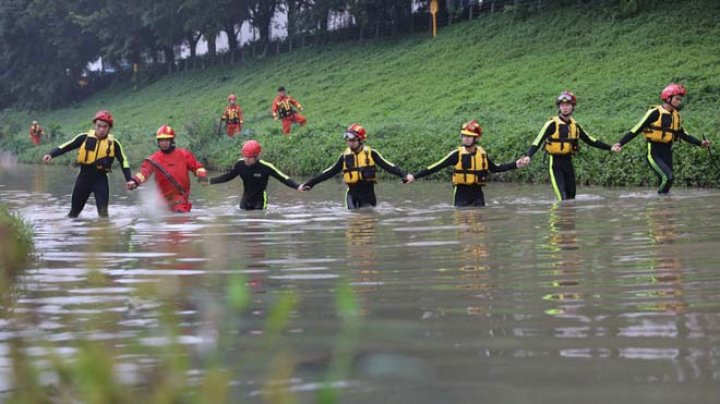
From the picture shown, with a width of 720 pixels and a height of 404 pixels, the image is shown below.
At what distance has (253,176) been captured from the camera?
16.1 metres

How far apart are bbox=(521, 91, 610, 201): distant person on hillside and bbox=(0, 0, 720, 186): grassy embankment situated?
11.6 feet

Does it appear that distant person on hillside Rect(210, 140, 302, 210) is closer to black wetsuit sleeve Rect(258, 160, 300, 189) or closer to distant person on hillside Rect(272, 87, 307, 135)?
black wetsuit sleeve Rect(258, 160, 300, 189)

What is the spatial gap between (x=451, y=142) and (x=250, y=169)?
1104 cm

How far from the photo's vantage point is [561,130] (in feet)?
52.5

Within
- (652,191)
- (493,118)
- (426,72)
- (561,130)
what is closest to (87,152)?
(561,130)

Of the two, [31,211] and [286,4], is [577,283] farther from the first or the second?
[286,4]

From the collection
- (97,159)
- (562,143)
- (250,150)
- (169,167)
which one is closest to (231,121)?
(250,150)

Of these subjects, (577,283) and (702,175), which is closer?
(577,283)

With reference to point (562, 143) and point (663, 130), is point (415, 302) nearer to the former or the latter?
point (562, 143)

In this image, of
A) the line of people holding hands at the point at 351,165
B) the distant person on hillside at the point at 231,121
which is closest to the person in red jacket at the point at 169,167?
the line of people holding hands at the point at 351,165

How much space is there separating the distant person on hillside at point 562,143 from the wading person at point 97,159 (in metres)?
5.58

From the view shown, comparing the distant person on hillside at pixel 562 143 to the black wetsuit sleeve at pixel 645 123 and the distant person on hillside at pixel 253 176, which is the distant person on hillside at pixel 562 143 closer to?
the black wetsuit sleeve at pixel 645 123

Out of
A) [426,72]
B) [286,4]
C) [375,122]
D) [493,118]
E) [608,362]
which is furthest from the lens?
[286,4]

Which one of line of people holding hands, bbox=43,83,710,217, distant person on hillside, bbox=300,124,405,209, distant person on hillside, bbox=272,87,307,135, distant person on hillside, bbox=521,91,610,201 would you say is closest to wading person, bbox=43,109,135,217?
line of people holding hands, bbox=43,83,710,217
